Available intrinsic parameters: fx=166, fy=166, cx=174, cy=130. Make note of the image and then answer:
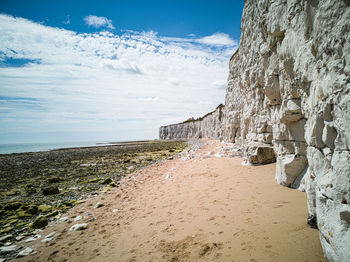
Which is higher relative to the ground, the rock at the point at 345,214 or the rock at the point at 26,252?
the rock at the point at 345,214

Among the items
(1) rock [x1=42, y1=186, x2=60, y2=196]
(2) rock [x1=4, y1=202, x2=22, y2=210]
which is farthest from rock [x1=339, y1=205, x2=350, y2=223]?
(1) rock [x1=42, y1=186, x2=60, y2=196]

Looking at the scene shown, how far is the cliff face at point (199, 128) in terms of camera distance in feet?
152

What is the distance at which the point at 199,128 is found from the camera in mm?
72312

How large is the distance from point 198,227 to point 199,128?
68.6 metres

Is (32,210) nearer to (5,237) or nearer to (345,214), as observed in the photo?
(5,237)

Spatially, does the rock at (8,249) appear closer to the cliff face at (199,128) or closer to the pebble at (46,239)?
the pebble at (46,239)

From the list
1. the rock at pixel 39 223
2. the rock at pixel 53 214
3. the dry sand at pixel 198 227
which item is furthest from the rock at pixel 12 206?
the dry sand at pixel 198 227

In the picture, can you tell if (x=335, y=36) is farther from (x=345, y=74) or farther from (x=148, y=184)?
(x=148, y=184)

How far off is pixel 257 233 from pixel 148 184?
6.46m

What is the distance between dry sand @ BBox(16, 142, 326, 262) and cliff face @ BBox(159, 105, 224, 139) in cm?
3830

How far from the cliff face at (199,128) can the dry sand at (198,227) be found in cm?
3830

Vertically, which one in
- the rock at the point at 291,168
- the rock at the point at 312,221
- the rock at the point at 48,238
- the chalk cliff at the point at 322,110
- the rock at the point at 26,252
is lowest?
the rock at the point at 26,252

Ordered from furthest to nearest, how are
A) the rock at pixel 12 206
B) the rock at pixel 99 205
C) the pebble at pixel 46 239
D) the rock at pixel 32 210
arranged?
the rock at pixel 12 206
the rock at pixel 99 205
the rock at pixel 32 210
the pebble at pixel 46 239

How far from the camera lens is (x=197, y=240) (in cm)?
404
